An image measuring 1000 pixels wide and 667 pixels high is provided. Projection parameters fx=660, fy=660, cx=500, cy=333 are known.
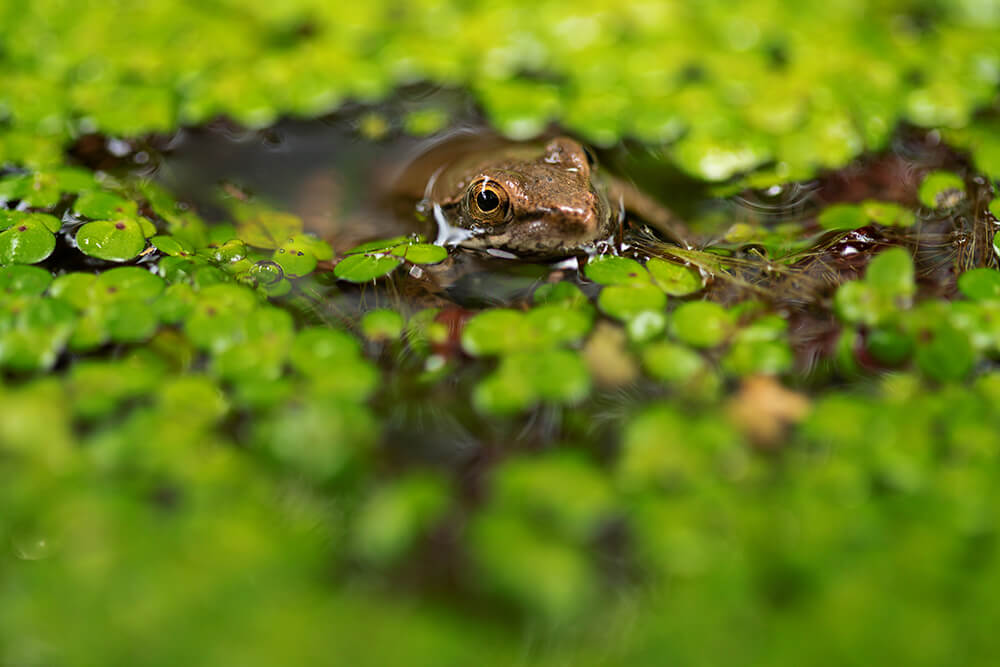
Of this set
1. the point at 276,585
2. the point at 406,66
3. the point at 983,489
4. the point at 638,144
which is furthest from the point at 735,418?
the point at 406,66

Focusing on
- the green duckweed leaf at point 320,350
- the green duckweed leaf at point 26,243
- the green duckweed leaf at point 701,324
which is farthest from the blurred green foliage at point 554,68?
the green duckweed leaf at point 320,350

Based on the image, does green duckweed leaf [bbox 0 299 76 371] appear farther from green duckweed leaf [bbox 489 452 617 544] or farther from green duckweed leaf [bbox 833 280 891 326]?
green duckweed leaf [bbox 833 280 891 326]

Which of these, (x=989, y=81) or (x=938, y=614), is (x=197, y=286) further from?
(x=989, y=81)

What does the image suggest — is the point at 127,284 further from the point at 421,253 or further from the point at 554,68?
→ the point at 554,68

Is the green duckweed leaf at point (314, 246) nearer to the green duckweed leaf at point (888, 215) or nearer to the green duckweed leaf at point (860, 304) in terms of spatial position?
the green duckweed leaf at point (860, 304)

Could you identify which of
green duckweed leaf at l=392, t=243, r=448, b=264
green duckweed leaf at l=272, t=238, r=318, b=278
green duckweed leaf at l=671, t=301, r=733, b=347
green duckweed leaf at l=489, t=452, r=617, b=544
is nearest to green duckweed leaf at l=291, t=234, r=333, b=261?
green duckweed leaf at l=272, t=238, r=318, b=278

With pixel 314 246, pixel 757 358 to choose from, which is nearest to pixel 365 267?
pixel 314 246
